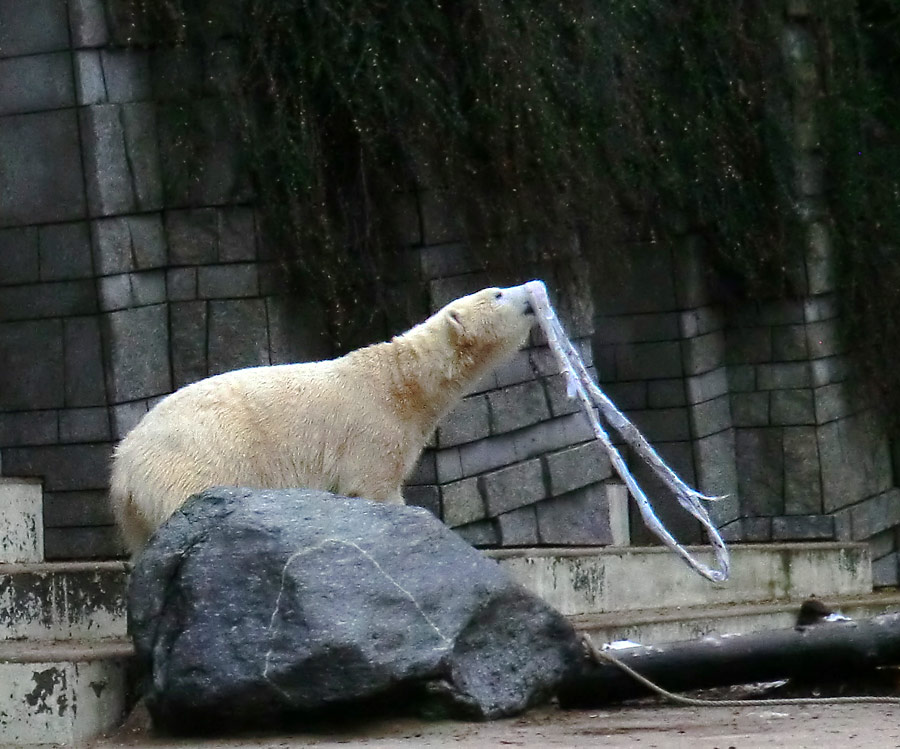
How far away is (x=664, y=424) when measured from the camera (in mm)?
7664

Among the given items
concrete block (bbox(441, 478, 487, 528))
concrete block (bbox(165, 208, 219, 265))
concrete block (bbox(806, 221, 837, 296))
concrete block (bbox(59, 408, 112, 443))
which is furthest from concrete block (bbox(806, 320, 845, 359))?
concrete block (bbox(59, 408, 112, 443))

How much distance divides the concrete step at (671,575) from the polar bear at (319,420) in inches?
25.5

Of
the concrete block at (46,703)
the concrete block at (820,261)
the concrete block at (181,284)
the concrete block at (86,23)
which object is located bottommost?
the concrete block at (46,703)

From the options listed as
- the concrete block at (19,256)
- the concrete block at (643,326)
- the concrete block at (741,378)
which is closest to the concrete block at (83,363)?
the concrete block at (19,256)

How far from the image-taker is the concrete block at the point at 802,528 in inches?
306

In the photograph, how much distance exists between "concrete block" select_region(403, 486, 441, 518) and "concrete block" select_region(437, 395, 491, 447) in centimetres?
18

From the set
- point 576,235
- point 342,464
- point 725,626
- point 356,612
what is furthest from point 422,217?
point 356,612

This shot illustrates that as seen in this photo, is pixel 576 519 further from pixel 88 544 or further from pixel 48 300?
pixel 48 300

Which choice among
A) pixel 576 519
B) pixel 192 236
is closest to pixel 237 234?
pixel 192 236

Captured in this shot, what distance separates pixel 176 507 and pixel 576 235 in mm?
2642

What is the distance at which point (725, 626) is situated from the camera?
609 cm

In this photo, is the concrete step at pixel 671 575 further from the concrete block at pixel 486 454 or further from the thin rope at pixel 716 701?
the thin rope at pixel 716 701

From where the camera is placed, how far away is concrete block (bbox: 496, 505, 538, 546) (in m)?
6.42

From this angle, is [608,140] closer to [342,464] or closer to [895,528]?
[342,464]
